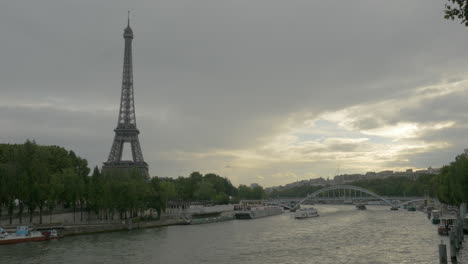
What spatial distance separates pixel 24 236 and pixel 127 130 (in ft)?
142

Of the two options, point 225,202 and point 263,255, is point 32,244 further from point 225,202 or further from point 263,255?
point 225,202

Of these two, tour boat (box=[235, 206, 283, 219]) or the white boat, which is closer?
the white boat

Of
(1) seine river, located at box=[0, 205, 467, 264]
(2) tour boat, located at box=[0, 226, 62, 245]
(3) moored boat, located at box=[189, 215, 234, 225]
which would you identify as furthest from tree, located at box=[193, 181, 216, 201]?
(2) tour boat, located at box=[0, 226, 62, 245]

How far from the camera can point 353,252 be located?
27.4 m

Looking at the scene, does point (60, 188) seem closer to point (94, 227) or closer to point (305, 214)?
point (94, 227)

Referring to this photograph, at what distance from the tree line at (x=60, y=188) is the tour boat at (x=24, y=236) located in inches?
136

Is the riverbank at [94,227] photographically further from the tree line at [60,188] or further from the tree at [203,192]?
the tree at [203,192]

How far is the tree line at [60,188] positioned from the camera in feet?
121

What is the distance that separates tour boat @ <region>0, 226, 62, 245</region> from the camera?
105 ft

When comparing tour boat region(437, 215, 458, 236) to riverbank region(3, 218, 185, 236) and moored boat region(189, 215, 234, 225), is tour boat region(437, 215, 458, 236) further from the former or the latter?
moored boat region(189, 215, 234, 225)

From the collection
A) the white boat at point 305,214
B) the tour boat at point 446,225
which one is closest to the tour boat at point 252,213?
the white boat at point 305,214

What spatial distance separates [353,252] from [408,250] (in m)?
3.61

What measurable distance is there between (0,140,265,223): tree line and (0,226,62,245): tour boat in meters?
3.45

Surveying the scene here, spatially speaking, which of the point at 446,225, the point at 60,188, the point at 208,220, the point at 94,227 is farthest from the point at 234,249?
the point at 208,220
